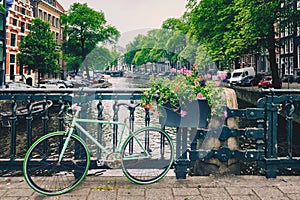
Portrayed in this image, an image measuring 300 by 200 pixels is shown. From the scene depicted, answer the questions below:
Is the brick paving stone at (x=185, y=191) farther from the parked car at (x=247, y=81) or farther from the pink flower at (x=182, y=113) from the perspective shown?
the parked car at (x=247, y=81)

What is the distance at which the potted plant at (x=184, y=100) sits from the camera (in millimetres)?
4004

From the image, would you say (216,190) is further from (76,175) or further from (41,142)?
(41,142)

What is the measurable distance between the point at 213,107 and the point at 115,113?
1.23 metres

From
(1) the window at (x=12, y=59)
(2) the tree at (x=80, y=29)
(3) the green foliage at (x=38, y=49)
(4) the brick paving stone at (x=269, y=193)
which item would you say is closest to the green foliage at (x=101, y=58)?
(4) the brick paving stone at (x=269, y=193)

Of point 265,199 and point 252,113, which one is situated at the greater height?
point 252,113

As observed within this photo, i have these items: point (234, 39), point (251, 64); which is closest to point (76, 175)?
point (234, 39)

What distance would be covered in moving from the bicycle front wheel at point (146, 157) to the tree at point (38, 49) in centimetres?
3499

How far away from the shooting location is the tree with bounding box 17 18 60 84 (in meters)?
37.1

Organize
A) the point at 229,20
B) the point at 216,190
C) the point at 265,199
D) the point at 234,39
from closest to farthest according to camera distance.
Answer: the point at 265,199, the point at 216,190, the point at 234,39, the point at 229,20

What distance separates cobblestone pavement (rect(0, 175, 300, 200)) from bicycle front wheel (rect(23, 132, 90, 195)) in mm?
105

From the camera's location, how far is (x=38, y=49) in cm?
3700

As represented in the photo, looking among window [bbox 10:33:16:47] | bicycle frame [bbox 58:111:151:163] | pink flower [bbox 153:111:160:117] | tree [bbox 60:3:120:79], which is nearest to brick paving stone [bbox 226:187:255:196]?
bicycle frame [bbox 58:111:151:163]

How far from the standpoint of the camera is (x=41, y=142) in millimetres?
3709

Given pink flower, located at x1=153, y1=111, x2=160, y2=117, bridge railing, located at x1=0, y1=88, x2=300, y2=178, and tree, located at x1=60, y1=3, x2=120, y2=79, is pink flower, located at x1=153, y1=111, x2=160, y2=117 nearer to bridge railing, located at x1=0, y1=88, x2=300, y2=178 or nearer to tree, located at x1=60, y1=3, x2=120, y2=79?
bridge railing, located at x1=0, y1=88, x2=300, y2=178
